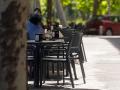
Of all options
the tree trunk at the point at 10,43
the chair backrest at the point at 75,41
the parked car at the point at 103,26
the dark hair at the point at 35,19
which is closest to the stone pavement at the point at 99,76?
the chair backrest at the point at 75,41

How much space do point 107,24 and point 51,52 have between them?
28.7m

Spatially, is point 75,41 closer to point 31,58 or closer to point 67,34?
point 31,58

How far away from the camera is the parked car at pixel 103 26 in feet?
131

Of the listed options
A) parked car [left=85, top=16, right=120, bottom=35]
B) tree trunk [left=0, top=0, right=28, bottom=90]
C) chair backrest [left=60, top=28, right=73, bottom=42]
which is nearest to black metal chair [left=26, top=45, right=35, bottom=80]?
chair backrest [left=60, top=28, right=73, bottom=42]

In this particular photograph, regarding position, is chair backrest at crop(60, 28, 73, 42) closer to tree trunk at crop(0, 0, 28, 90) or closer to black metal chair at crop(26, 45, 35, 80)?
black metal chair at crop(26, 45, 35, 80)

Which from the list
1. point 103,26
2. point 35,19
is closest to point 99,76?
point 35,19

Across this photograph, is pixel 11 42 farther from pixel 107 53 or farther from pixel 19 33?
pixel 107 53

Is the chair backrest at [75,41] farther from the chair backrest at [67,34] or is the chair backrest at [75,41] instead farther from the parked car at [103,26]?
the parked car at [103,26]

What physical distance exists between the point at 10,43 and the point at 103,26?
114 ft

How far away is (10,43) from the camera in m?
5.53

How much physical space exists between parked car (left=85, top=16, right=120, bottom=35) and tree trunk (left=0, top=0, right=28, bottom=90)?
34.5 metres

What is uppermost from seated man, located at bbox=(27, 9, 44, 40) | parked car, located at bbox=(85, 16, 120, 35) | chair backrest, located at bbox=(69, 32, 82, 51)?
seated man, located at bbox=(27, 9, 44, 40)

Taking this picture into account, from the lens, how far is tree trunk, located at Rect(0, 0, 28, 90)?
551cm

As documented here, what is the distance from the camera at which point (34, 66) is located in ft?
35.1
